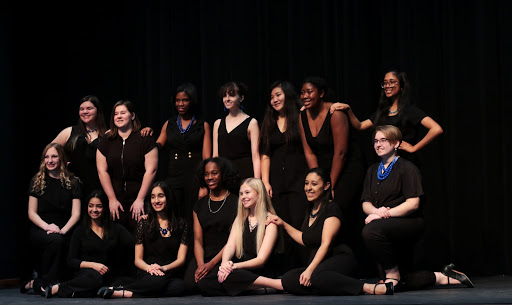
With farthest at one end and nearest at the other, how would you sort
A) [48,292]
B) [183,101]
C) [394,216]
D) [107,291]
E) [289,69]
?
[289,69], [183,101], [48,292], [107,291], [394,216]

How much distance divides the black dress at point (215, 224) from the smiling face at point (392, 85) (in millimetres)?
1288

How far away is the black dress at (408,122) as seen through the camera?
4.73 metres

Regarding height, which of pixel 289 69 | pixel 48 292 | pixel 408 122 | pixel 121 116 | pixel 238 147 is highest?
pixel 289 69

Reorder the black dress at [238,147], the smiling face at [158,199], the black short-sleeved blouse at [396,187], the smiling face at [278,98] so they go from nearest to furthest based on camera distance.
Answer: the black short-sleeved blouse at [396,187] → the smiling face at [158,199] → the smiling face at [278,98] → the black dress at [238,147]

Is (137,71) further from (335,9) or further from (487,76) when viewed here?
(487,76)

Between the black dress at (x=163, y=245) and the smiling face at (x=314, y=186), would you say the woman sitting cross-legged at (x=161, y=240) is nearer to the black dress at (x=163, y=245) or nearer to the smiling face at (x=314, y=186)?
the black dress at (x=163, y=245)

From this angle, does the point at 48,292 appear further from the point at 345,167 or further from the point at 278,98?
the point at 345,167

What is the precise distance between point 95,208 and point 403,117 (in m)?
2.23

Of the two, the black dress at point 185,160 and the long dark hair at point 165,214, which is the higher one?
the black dress at point 185,160

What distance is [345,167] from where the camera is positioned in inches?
185

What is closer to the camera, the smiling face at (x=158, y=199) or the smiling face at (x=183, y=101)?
the smiling face at (x=158, y=199)

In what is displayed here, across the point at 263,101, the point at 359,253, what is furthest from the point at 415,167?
the point at 263,101

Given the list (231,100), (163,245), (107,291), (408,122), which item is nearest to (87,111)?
(231,100)

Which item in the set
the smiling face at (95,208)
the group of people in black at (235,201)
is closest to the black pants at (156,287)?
the group of people in black at (235,201)
